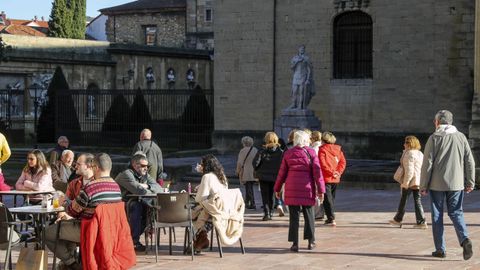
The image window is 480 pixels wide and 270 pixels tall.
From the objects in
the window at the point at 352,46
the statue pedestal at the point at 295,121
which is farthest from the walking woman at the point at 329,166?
the window at the point at 352,46

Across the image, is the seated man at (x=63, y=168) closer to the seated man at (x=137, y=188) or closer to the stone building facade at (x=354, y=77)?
the seated man at (x=137, y=188)

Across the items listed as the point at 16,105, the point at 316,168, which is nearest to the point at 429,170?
the point at 316,168

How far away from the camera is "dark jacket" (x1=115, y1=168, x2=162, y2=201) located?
1340 cm

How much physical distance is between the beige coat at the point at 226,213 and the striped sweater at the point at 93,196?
101 inches

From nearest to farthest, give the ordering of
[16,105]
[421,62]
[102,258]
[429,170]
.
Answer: [102,258], [429,170], [421,62], [16,105]

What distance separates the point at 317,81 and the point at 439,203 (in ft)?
70.0

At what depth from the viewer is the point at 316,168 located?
13508 millimetres

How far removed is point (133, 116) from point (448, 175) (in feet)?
90.0

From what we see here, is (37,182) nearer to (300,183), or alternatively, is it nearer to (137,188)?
(137,188)

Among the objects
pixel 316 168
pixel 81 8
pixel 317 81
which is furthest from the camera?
pixel 81 8

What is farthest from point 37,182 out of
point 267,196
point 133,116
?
point 133,116

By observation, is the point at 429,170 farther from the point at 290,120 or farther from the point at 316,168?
the point at 290,120

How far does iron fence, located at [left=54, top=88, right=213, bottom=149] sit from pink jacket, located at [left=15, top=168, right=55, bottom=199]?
73.8 feet

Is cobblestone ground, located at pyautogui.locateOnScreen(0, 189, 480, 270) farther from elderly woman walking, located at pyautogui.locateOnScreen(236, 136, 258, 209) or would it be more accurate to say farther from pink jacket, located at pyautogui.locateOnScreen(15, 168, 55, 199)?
pink jacket, located at pyautogui.locateOnScreen(15, 168, 55, 199)
